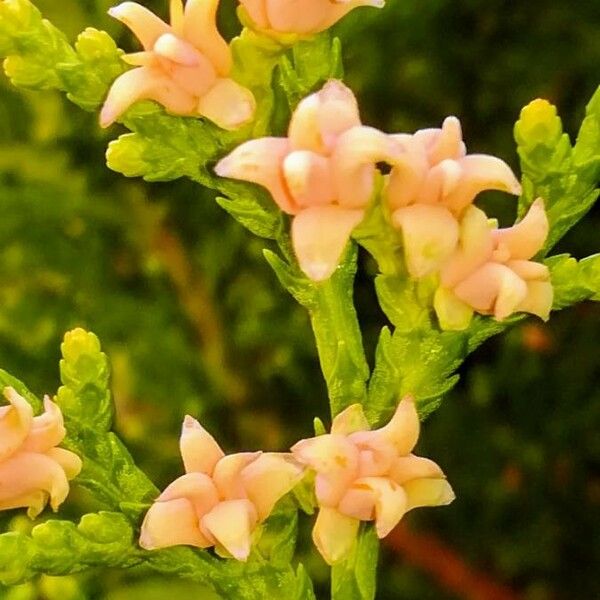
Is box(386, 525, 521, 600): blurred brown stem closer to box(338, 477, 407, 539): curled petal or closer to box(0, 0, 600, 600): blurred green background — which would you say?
box(0, 0, 600, 600): blurred green background

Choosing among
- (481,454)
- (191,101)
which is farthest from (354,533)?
(481,454)

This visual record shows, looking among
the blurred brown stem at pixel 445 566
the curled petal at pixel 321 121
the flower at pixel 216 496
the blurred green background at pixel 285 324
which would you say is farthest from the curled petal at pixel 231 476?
the blurred brown stem at pixel 445 566

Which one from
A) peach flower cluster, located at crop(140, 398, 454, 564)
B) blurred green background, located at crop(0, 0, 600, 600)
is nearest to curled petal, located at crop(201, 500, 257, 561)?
peach flower cluster, located at crop(140, 398, 454, 564)

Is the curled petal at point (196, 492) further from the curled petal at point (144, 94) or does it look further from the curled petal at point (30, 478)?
the curled petal at point (144, 94)

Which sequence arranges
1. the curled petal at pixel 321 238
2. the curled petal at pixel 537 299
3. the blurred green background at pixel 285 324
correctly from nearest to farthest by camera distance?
1. the curled petal at pixel 321 238
2. the curled petal at pixel 537 299
3. the blurred green background at pixel 285 324

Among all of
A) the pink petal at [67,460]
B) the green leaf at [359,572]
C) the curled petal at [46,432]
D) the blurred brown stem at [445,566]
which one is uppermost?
the curled petal at [46,432]

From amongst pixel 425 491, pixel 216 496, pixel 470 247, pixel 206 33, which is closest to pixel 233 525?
pixel 216 496

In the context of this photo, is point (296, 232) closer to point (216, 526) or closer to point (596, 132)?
→ point (216, 526)

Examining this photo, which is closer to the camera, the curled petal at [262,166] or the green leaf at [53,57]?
the curled petal at [262,166]
